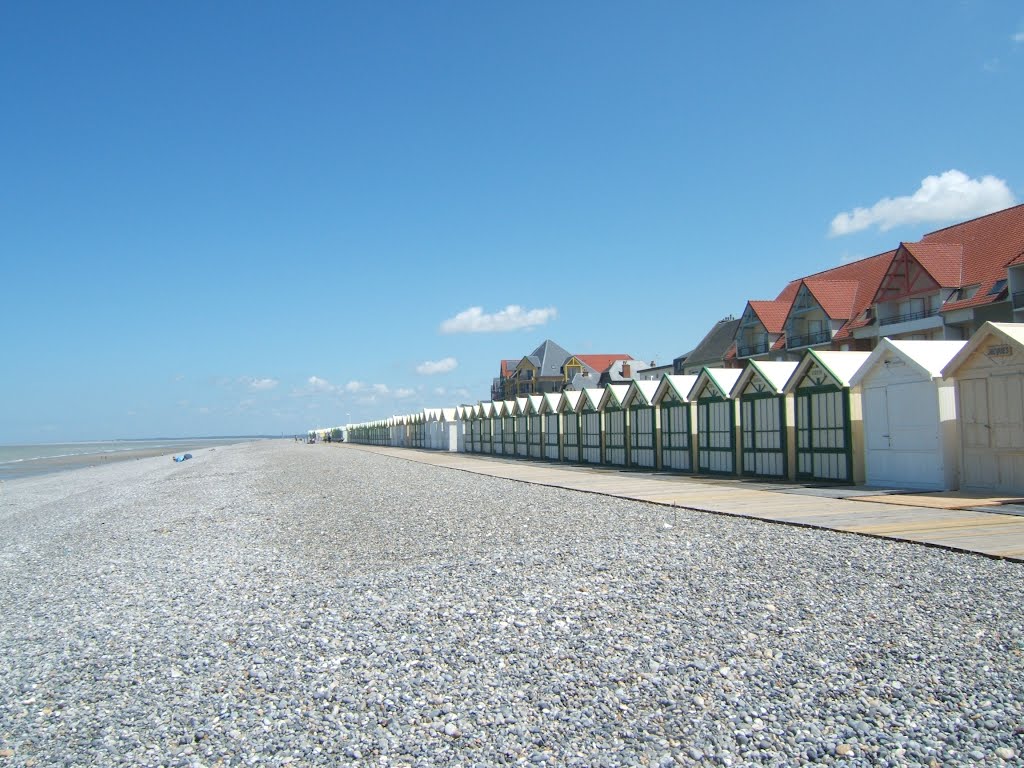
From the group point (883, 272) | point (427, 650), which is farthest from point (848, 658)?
point (883, 272)

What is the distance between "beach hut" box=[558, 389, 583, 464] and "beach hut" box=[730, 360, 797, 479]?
11125 mm

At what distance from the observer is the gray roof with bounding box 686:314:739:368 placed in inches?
2122

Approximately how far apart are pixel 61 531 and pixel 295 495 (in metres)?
5.86

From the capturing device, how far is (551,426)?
3456 cm

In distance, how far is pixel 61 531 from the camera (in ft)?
52.2

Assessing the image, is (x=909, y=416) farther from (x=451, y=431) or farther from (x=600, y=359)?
(x=600, y=359)

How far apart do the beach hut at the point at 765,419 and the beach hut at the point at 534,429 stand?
51.9 ft

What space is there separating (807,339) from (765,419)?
89.1ft

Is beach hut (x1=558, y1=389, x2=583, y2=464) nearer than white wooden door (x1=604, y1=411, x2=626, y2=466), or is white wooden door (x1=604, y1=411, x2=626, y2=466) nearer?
white wooden door (x1=604, y1=411, x2=626, y2=466)

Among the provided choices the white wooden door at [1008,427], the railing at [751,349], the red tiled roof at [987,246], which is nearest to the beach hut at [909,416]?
the white wooden door at [1008,427]

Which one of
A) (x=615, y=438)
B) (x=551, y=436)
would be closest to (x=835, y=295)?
(x=551, y=436)

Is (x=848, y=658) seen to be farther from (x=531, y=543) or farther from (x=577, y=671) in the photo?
(x=531, y=543)

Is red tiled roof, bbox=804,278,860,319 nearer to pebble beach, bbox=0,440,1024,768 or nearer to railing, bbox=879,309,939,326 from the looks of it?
railing, bbox=879,309,939,326

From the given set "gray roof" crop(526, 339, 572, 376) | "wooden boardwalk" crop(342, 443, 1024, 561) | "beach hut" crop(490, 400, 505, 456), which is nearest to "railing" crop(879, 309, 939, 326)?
"beach hut" crop(490, 400, 505, 456)
